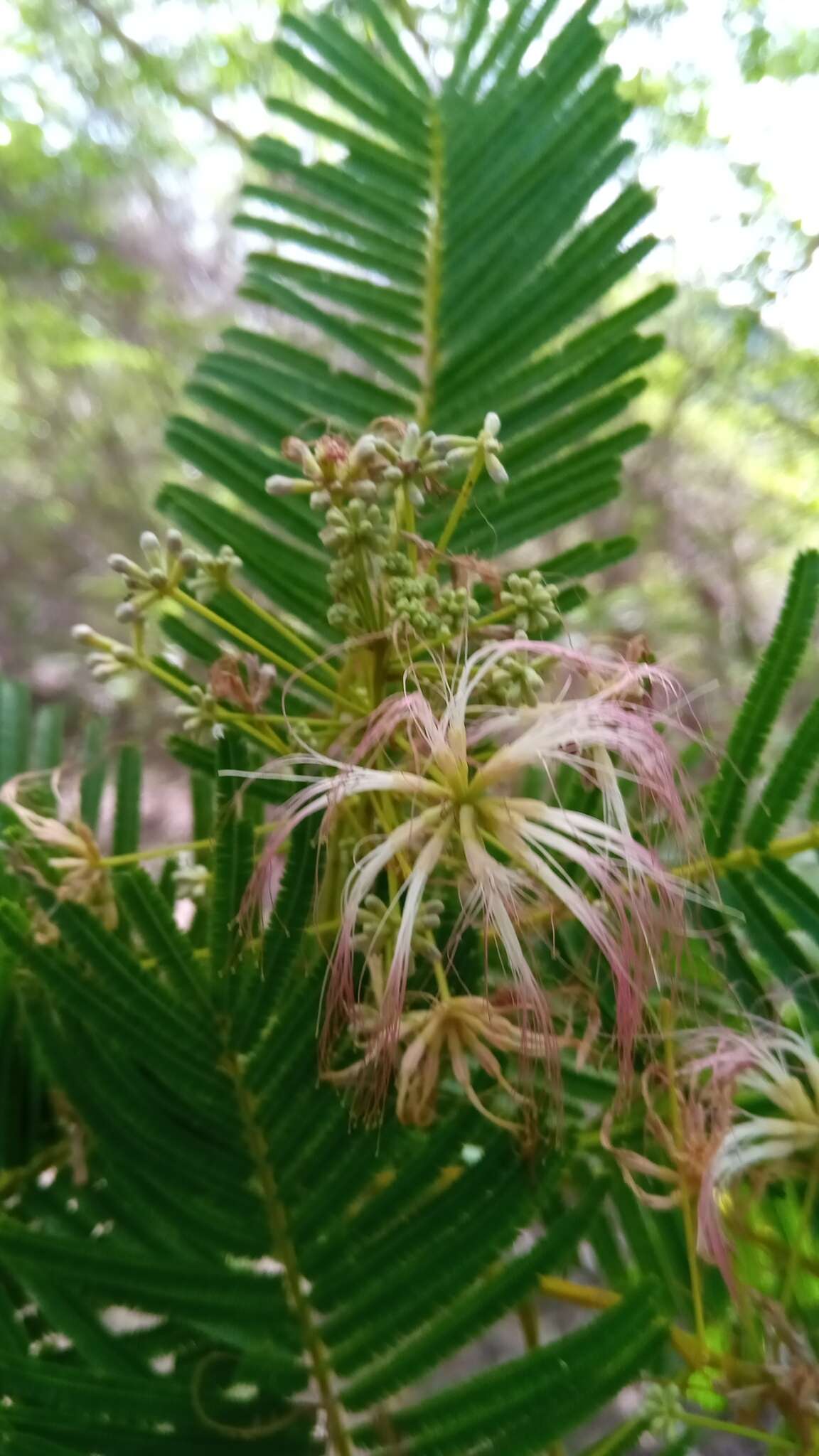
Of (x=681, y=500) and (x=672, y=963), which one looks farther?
(x=681, y=500)

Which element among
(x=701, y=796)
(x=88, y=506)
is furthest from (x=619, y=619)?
(x=701, y=796)

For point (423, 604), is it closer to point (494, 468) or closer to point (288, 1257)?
point (494, 468)

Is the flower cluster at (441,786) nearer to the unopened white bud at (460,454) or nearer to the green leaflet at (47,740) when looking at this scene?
the unopened white bud at (460,454)

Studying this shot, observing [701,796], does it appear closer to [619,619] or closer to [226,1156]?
[226,1156]

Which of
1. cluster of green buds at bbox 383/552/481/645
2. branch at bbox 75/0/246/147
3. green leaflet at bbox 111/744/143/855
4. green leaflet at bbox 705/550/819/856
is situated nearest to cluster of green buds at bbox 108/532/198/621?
cluster of green buds at bbox 383/552/481/645

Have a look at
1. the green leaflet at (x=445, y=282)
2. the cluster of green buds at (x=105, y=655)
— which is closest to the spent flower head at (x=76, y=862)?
the cluster of green buds at (x=105, y=655)

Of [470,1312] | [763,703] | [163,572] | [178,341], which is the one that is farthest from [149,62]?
[470,1312]
